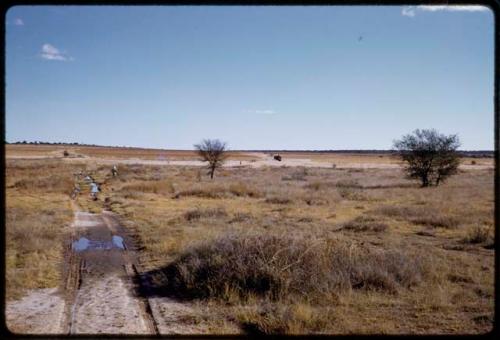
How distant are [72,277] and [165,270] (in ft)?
5.59

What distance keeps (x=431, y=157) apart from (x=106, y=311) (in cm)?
3133

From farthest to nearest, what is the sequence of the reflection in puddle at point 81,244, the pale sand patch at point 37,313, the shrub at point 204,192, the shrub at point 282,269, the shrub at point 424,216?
1. the shrub at point 204,192
2. the shrub at point 424,216
3. the reflection in puddle at point 81,244
4. the shrub at point 282,269
5. the pale sand patch at point 37,313

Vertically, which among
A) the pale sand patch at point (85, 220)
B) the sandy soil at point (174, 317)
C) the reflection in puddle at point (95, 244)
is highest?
the sandy soil at point (174, 317)

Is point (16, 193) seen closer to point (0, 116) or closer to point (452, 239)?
point (452, 239)

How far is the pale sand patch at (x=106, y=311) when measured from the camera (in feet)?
17.2

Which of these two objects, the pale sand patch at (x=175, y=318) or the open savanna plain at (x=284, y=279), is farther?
the open savanna plain at (x=284, y=279)

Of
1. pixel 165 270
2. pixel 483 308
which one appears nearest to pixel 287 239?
pixel 165 270

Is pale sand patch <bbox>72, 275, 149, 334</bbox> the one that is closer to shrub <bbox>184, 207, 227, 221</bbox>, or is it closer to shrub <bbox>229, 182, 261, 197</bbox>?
shrub <bbox>184, 207, 227, 221</bbox>

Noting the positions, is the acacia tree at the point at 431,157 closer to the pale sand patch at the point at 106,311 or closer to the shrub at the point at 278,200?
the shrub at the point at 278,200

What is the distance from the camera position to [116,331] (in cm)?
513

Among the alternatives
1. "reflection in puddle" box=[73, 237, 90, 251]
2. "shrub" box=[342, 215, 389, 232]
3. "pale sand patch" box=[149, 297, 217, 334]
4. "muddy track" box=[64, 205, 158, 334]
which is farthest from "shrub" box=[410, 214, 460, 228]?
"reflection in puddle" box=[73, 237, 90, 251]

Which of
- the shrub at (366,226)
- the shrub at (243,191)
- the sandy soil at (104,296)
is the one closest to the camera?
the sandy soil at (104,296)

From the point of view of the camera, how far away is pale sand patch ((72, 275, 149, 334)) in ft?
17.2

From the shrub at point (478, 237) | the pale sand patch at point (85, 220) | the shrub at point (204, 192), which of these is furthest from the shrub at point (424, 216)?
the pale sand patch at point (85, 220)
